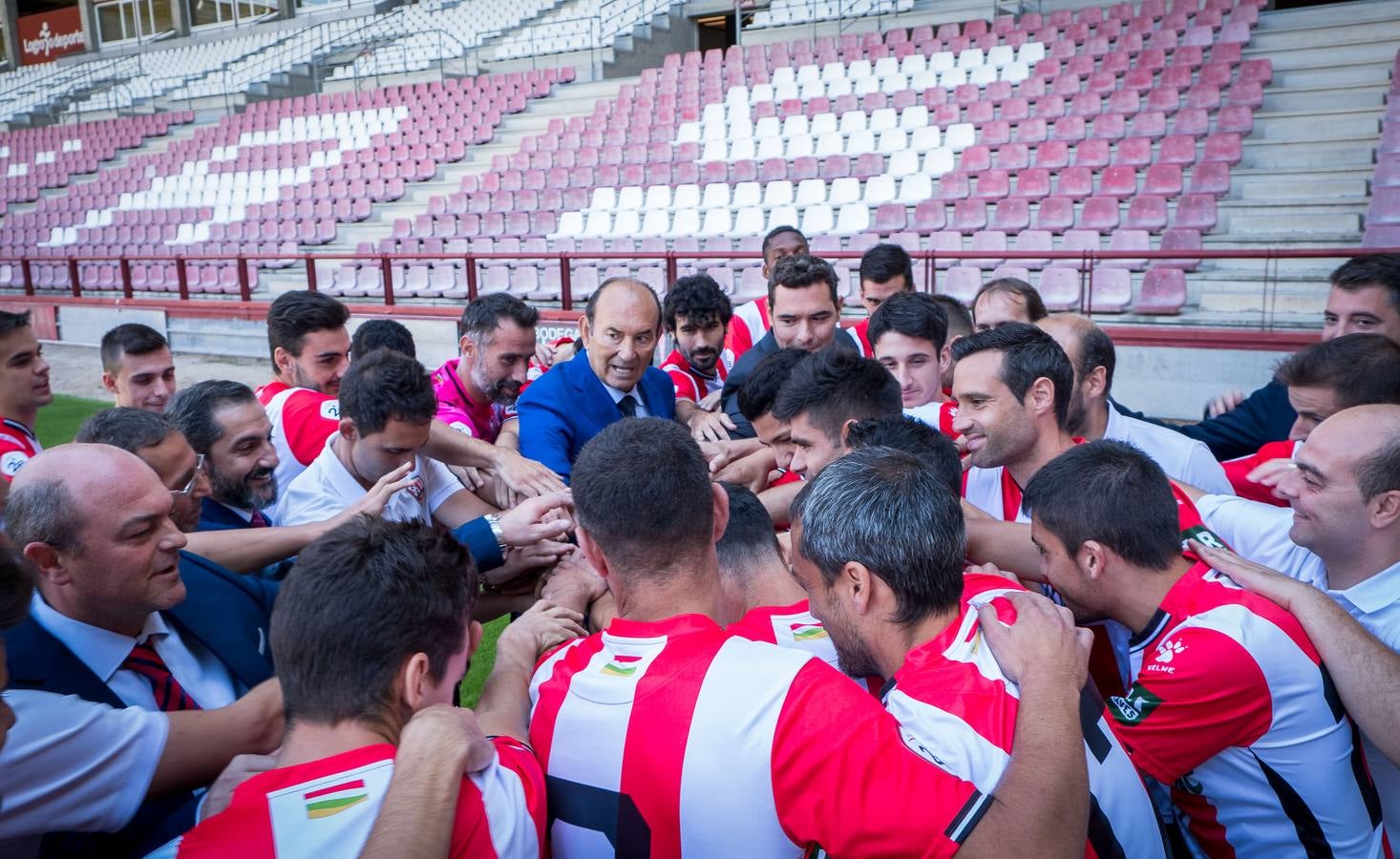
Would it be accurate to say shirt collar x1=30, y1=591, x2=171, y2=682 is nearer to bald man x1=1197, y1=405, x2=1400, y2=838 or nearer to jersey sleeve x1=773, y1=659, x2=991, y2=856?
jersey sleeve x1=773, y1=659, x2=991, y2=856

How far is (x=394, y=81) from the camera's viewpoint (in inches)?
933

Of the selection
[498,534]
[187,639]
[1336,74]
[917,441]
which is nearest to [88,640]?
[187,639]

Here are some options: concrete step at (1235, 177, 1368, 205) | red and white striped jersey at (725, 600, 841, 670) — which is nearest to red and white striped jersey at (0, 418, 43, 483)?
red and white striped jersey at (725, 600, 841, 670)

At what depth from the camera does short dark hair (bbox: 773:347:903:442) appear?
3.07 m

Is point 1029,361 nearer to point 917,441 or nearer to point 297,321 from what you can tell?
point 917,441

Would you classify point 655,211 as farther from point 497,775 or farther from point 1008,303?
point 497,775

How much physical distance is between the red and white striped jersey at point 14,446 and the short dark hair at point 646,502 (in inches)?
108

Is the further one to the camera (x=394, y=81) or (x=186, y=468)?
(x=394, y=81)

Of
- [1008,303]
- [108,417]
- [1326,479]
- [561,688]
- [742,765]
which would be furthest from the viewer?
[1008,303]

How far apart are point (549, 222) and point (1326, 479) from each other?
14.0 metres

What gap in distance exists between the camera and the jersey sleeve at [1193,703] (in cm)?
199

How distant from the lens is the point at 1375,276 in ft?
14.1

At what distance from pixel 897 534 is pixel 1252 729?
931 mm

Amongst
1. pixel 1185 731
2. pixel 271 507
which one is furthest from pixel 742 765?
pixel 271 507
